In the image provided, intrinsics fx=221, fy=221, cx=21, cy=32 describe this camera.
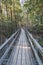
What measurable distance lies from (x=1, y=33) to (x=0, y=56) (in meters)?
17.0

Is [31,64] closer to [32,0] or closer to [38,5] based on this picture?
[38,5]

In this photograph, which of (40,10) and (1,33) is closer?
(1,33)

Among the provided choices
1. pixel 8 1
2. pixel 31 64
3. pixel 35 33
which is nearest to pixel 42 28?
pixel 35 33

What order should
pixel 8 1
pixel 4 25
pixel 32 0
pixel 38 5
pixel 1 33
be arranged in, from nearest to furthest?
pixel 1 33, pixel 4 25, pixel 38 5, pixel 32 0, pixel 8 1

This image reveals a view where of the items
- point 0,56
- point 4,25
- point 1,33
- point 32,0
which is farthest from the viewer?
point 32,0

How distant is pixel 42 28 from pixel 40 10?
3259mm

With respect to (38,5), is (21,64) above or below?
below

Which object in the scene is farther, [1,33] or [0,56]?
[1,33]

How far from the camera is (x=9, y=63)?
30.2ft

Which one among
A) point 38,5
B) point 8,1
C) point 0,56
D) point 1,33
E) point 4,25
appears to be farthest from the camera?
point 8,1

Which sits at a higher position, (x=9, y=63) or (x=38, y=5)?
(x=38, y=5)

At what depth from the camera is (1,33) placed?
25.1 metres

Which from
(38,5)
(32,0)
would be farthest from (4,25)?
(32,0)

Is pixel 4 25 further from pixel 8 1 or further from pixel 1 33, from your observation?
pixel 8 1
